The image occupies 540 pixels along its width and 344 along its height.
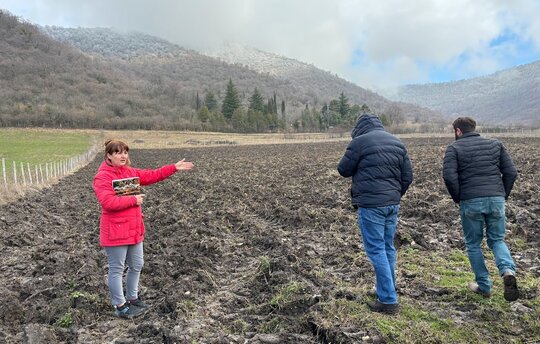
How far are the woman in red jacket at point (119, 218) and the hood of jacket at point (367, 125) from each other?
9.26 ft

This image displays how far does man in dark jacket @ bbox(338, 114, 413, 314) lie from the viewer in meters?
4.99

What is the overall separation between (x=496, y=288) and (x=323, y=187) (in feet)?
33.0

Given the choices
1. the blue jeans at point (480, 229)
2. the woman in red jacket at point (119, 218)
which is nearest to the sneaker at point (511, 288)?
the blue jeans at point (480, 229)

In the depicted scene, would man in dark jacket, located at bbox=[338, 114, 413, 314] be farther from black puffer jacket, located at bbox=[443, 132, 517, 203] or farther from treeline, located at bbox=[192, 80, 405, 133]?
treeline, located at bbox=[192, 80, 405, 133]

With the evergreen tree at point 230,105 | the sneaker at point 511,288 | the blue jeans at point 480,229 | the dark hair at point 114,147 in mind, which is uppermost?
the evergreen tree at point 230,105

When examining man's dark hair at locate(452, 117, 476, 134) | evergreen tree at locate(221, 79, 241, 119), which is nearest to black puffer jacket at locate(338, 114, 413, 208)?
man's dark hair at locate(452, 117, 476, 134)

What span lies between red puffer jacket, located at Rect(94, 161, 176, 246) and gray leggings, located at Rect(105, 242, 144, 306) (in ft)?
0.47

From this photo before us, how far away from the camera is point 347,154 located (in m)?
5.17

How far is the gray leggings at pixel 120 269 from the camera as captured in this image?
5.25 metres

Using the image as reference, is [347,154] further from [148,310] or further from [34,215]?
[34,215]

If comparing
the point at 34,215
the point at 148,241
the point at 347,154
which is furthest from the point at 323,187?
the point at 347,154

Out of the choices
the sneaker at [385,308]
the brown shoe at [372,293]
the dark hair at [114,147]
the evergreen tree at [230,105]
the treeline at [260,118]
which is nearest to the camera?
the sneaker at [385,308]

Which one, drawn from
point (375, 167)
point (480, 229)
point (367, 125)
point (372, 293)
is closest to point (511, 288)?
point (480, 229)

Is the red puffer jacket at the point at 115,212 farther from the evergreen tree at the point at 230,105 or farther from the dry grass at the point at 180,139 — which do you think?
the evergreen tree at the point at 230,105
